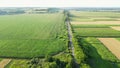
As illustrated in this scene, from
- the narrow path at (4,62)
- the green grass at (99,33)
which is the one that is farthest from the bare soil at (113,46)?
the narrow path at (4,62)

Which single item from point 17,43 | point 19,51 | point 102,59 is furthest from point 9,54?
point 102,59

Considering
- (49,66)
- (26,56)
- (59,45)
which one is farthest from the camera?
(59,45)

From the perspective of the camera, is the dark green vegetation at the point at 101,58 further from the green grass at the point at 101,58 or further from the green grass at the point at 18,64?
the green grass at the point at 18,64

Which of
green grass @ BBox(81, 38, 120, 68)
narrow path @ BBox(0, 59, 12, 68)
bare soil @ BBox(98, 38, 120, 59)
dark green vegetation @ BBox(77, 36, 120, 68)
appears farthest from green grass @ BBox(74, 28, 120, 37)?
narrow path @ BBox(0, 59, 12, 68)

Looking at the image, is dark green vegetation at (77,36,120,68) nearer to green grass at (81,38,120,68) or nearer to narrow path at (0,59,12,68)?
green grass at (81,38,120,68)

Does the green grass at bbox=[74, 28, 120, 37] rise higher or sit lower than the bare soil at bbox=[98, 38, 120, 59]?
lower

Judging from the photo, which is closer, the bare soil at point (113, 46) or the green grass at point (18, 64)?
the green grass at point (18, 64)


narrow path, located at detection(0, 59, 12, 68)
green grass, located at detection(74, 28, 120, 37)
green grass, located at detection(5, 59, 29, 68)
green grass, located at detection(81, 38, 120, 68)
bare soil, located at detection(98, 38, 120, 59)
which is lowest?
green grass, located at detection(74, 28, 120, 37)

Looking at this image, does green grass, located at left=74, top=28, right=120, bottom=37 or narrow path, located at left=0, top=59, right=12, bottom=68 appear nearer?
narrow path, located at left=0, top=59, right=12, bottom=68

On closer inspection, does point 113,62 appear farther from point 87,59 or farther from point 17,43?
point 17,43

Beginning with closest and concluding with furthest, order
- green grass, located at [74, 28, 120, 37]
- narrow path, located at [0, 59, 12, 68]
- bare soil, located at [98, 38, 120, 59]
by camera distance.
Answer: narrow path, located at [0, 59, 12, 68]
bare soil, located at [98, 38, 120, 59]
green grass, located at [74, 28, 120, 37]

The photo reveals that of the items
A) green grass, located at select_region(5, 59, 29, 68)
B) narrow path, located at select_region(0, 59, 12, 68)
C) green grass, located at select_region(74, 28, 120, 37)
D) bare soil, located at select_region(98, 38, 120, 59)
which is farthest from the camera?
green grass, located at select_region(74, 28, 120, 37)
